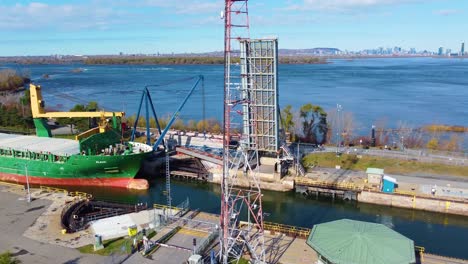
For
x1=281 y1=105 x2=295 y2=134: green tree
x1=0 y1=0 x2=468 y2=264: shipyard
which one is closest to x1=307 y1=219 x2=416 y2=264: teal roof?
x1=0 y1=0 x2=468 y2=264: shipyard

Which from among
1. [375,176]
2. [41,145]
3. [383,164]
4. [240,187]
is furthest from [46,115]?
[383,164]

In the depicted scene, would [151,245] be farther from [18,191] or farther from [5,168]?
[5,168]

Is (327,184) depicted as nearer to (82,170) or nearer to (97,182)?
(97,182)

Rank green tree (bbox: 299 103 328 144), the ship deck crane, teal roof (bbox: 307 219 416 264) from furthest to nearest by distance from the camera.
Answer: green tree (bbox: 299 103 328 144) < the ship deck crane < teal roof (bbox: 307 219 416 264)

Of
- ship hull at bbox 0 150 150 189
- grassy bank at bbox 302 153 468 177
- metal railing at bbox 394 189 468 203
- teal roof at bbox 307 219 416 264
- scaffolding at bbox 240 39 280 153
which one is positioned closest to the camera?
teal roof at bbox 307 219 416 264

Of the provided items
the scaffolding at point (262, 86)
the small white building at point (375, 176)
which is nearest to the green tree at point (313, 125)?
the scaffolding at point (262, 86)

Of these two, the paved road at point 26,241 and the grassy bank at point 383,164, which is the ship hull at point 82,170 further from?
the grassy bank at point 383,164

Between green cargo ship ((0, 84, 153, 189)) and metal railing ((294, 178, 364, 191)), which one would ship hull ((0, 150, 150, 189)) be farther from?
metal railing ((294, 178, 364, 191))
